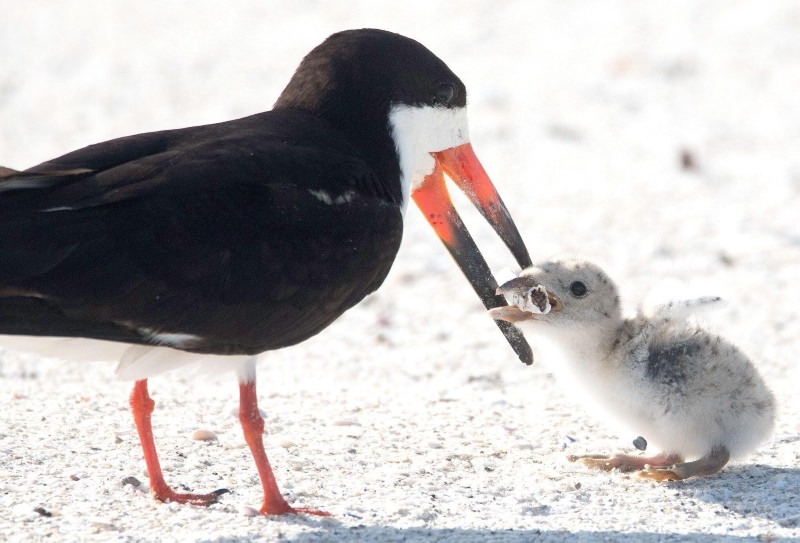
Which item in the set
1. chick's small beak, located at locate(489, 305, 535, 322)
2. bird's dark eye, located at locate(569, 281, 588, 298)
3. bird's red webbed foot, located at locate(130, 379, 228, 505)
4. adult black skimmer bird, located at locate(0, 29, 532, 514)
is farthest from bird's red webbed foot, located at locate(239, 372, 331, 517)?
bird's dark eye, located at locate(569, 281, 588, 298)

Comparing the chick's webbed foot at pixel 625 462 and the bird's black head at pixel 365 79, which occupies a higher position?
the bird's black head at pixel 365 79

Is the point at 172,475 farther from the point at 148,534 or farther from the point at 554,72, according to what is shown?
the point at 554,72

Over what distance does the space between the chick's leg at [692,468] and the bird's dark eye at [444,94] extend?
6.17 feet

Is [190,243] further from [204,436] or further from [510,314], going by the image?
[510,314]

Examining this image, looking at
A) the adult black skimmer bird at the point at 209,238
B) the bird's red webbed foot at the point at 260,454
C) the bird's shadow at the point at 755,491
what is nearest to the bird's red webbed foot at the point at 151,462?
the adult black skimmer bird at the point at 209,238

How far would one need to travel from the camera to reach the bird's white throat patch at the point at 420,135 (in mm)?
5688

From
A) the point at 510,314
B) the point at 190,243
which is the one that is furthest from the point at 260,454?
the point at 510,314

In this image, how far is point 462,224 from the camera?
6.15 m

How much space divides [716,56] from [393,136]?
8.77m

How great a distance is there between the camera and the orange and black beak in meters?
6.07

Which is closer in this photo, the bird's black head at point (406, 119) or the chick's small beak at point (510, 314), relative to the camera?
the bird's black head at point (406, 119)

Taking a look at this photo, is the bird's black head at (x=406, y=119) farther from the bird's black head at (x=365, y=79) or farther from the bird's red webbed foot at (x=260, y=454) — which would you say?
the bird's red webbed foot at (x=260, y=454)

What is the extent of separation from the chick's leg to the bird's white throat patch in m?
1.56

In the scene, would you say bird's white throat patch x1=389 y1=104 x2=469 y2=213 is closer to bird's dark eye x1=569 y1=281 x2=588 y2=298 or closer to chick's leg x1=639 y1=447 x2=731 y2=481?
bird's dark eye x1=569 y1=281 x2=588 y2=298
